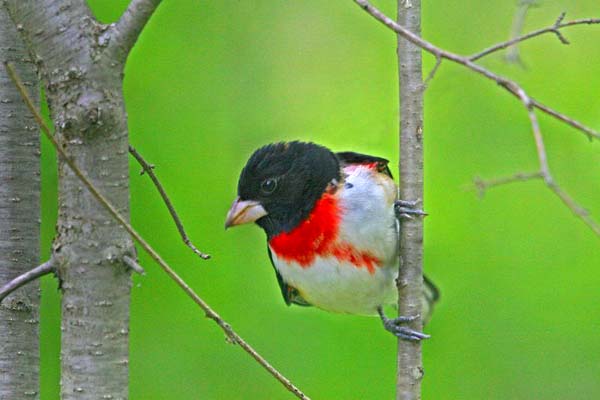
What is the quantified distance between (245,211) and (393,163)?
703 millimetres

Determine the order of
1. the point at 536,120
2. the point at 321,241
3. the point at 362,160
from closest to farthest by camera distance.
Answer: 1. the point at 536,120
2. the point at 321,241
3. the point at 362,160

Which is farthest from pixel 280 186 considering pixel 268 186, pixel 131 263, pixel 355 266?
pixel 131 263

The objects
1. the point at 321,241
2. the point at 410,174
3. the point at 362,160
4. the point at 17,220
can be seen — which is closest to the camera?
the point at 17,220

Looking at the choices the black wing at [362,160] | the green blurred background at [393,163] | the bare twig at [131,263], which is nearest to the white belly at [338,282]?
the black wing at [362,160]

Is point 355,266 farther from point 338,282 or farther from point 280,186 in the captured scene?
point 280,186

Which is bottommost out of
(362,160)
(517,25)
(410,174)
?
(410,174)

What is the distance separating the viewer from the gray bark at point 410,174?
1934 mm

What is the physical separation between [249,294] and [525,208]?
94cm

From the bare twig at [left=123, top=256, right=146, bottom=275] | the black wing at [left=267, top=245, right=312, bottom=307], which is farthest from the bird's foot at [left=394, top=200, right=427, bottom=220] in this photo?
the bare twig at [left=123, top=256, right=146, bottom=275]

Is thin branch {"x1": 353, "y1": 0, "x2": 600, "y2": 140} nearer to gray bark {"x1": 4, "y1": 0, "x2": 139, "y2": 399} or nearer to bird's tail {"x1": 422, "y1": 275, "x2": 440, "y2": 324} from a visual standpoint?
gray bark {"x1": 4, "y1": 0, "x2": 139, "y2": 399}

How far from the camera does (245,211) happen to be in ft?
7.92

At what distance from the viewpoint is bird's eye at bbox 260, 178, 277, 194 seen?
2408 millimetres

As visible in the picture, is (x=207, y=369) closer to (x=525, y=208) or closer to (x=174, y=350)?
(x=174, y=350)

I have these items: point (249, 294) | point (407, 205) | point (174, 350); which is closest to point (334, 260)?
point (407, 205)
